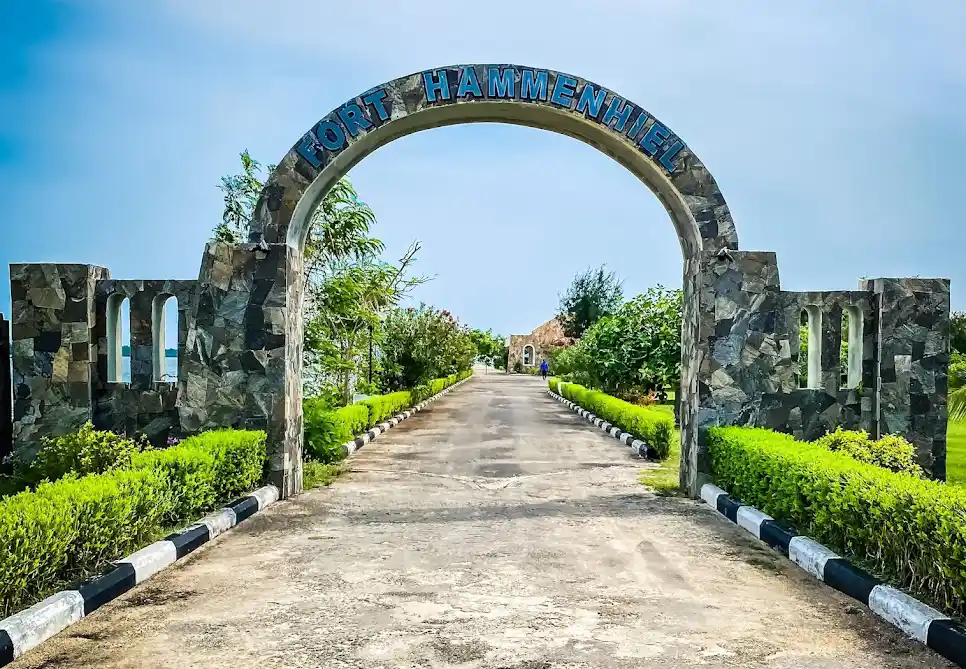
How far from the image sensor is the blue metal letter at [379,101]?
914 centimetres

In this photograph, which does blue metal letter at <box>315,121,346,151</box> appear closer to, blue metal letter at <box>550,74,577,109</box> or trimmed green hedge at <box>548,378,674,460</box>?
blue metal letter at <box>550,74,577,109</box>

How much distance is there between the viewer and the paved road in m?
4.39

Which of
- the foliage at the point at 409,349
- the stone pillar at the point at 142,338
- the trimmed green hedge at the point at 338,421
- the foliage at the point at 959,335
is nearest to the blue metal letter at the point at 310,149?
the stone pillar at the point at 142,338

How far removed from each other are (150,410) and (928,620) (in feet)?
25.6

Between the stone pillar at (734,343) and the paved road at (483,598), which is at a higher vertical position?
the stone pillar at (734,343)

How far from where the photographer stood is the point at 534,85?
912 cm

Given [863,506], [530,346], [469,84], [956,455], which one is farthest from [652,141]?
[530,346]

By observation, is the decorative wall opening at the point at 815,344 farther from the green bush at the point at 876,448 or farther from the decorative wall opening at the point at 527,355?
the decorative wall opening at the point at 527,355

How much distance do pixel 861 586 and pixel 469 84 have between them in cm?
622

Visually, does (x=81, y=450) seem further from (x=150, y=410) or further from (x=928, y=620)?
(x=928, y=620)

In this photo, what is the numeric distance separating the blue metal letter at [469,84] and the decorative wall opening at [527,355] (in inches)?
2767

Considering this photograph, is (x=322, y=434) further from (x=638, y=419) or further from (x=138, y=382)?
(x=638, y=419)

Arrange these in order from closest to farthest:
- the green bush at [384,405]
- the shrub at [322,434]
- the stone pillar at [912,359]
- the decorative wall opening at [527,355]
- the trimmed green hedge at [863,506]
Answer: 1. the trimmed green hedge at [863,506]
2. the stone pillar at [912,359]
3. the shrub at [322,434]
4. the green bush at [384,405]
5. the decorative wall opening at [527,355]

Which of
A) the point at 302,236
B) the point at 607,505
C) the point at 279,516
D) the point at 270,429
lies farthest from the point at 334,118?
the point at 607,505
